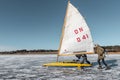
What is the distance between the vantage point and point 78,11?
20344 mm

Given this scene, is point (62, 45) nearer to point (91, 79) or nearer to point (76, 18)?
point (76, 18)

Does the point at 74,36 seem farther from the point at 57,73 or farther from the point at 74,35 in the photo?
the point at 57,73

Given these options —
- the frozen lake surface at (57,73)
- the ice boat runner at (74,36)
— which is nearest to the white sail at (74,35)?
the ice boat runner at (74,36)

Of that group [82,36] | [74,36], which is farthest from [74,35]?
[82,36]

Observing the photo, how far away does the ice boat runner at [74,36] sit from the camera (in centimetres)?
2034

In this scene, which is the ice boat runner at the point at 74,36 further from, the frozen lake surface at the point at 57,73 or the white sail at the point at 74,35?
the frozen lake surface at the point at 57,73

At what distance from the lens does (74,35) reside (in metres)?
20.7

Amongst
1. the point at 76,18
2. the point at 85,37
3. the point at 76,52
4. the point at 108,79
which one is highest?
the point at 76,18

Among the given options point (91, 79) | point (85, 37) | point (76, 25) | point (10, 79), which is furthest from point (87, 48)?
point (10, 79)

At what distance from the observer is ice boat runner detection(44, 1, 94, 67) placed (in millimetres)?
20344

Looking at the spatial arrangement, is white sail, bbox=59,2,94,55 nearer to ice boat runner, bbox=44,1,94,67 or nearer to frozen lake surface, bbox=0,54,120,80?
ice boat runner, bbox=44,1,94,67

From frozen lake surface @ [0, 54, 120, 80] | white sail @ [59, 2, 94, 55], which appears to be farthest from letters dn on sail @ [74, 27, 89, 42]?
frozen lake surface @ [0, 54, 120, 80]

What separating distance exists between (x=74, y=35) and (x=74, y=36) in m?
0.10

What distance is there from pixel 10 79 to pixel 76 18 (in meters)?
8.99
